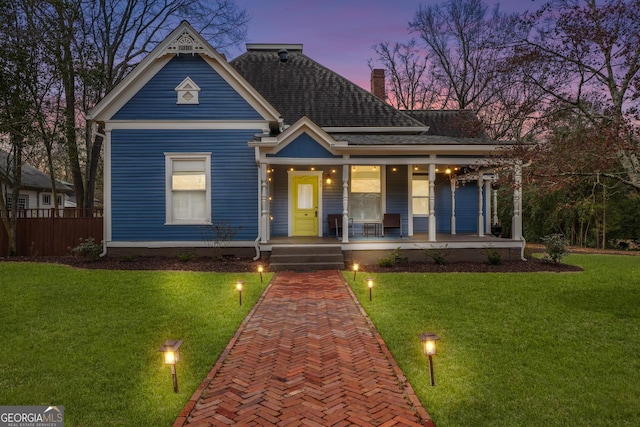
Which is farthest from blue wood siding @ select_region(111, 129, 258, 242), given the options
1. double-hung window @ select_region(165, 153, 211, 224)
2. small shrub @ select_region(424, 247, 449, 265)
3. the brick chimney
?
the brick chimney

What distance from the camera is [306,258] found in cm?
1145

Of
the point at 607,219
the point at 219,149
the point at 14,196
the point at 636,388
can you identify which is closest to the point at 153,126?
the point at 219,149

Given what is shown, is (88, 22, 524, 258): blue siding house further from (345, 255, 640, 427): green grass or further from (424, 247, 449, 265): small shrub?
(345, 255, 640, 427): green grass

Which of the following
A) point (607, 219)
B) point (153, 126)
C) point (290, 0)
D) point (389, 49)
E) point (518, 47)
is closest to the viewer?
point (518, 47)

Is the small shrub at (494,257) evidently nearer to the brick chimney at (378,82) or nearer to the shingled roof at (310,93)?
the shingled roof at (310,93)

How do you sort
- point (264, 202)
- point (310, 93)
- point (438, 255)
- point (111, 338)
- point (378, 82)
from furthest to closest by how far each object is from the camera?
point (378, 82)
point (310, 93)
point (264, 202)
point (438, 255)
point (111, 338)

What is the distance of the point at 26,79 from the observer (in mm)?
12938

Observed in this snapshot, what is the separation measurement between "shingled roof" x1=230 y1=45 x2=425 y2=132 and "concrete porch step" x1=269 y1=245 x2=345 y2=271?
18.4 feet

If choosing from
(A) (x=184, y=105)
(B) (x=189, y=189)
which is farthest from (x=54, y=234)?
(A) (x=184, y=105)

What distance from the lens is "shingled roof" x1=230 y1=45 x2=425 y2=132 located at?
606 inches

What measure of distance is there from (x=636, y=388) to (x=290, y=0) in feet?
62.6

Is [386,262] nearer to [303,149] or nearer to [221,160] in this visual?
[303,149]

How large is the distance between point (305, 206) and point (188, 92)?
18.4 feet

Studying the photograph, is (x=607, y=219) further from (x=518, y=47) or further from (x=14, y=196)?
(x=14, y=196)
